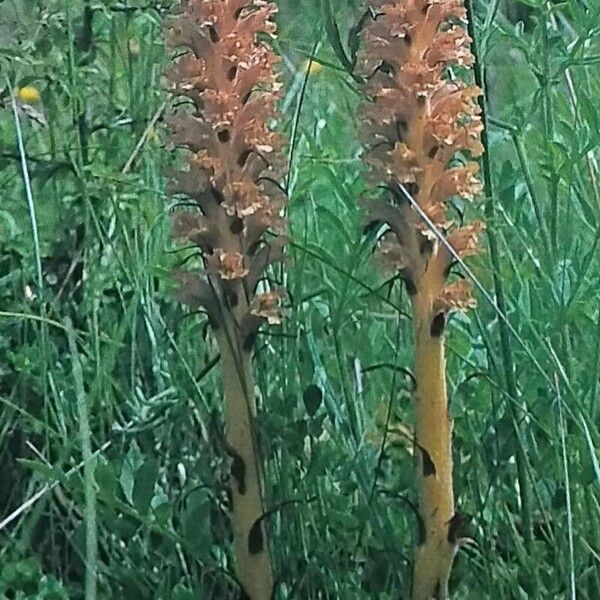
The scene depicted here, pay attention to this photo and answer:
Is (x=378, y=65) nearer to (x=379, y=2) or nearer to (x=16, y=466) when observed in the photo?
(x=379, y=2)

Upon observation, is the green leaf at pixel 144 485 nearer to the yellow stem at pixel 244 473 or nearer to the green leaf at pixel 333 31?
the yellow stem at pixel 244 473

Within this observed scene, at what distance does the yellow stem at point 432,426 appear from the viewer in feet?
2.19

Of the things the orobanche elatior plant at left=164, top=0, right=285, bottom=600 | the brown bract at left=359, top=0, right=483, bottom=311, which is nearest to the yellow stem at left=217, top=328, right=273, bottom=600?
the orobanche elatior plant at left=164, top=0, right=285, bottom=600

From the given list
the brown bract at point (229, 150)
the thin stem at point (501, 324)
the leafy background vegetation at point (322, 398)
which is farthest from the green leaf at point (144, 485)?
the thin stem at point (501, 324)

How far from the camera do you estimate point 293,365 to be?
34.9 inches

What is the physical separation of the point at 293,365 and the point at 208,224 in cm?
24

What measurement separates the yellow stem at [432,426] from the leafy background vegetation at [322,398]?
0.05 m

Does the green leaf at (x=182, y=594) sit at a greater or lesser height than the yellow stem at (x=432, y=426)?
lesser

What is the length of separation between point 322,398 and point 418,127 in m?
0.28

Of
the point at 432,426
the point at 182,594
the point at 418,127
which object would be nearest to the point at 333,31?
the point at 418,127

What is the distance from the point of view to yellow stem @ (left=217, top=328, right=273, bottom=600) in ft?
2.25

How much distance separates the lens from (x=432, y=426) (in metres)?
0.67

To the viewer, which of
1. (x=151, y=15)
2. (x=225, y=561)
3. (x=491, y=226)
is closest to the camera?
(x=491, y=226)

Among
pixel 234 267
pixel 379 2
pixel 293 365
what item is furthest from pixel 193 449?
pixel 379 2
